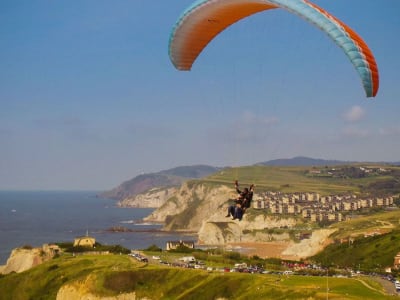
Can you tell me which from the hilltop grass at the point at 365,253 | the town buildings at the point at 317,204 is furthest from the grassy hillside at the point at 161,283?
the town buildings at the point at 317,204

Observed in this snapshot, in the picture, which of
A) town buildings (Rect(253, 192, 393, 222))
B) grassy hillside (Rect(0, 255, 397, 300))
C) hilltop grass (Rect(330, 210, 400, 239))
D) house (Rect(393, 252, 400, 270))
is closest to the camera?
grassy hillside (Rect(0, 255, 397, 300))

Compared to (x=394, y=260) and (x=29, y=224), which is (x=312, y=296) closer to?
(x=394, y=260)

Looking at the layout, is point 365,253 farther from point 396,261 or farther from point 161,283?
point 161,283

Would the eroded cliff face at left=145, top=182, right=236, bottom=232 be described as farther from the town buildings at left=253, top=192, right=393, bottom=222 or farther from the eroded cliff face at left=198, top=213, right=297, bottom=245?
the eroded cliff face at left=198, top=213, right=297, bottom=245

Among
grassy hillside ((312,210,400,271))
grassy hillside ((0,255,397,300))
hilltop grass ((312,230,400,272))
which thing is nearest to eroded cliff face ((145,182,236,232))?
grassy hillside ((312,210,400,271))

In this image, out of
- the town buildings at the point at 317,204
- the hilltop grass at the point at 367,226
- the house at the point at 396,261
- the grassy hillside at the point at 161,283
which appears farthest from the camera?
the town buildings at the point at 317,204

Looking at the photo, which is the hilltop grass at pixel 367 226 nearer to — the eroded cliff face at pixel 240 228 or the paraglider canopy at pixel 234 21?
the eroded cliff face at pixel 240 228

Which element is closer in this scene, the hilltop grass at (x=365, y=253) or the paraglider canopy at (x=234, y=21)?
the paraglider canopy at (x=234, y=21)
